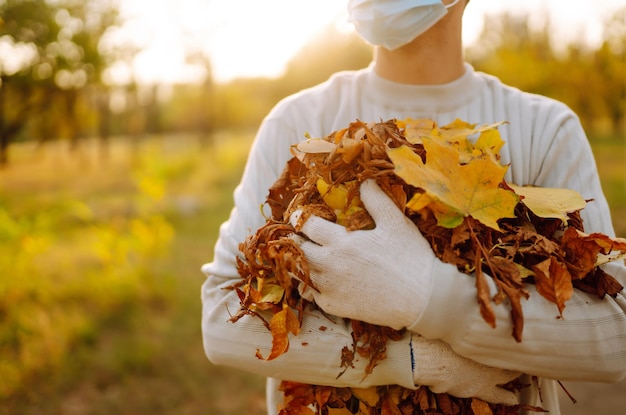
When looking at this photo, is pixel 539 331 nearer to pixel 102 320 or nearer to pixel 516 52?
pixel 102 320

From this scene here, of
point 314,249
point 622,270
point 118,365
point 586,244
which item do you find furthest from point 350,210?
point 118,365

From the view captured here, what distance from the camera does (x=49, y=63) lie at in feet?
20.6

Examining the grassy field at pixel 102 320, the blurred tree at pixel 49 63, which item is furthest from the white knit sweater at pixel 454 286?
the blurred tree at pixel 49 63

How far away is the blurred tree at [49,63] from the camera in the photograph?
5.38 meters

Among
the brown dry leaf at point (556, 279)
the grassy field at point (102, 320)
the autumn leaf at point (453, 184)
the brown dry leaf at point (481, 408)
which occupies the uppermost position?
the autumn leaf at point (453, 184)

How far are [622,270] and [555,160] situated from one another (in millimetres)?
364

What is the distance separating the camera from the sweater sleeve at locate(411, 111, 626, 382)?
Result: 105cm

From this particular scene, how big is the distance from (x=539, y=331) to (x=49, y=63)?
6553 millimetres

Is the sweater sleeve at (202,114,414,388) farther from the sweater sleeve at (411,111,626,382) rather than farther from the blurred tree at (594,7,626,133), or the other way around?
the blurred tree at (594,7,626,133)

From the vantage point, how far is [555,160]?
4.93ft

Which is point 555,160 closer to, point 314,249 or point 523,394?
point 523,394

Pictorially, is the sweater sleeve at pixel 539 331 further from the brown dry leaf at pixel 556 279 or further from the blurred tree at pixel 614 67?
the blurred tree at pixel 614 67

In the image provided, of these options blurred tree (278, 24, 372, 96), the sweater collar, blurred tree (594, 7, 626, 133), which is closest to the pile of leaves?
the sweater collar

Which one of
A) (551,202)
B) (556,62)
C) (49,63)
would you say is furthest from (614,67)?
(551,202)
